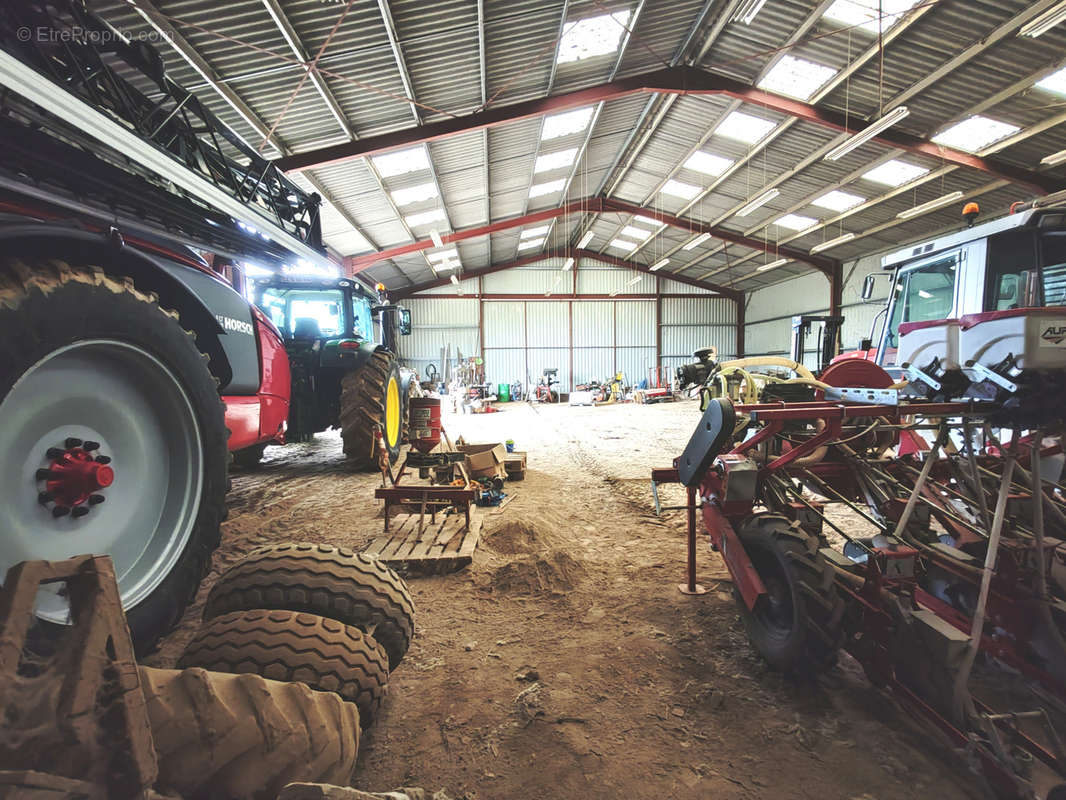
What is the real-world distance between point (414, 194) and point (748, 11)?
26.0 ft

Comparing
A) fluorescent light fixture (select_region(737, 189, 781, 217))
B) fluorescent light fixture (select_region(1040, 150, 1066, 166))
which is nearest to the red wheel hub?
fluorescent light fixture (select_region(737, 189, 781, 217))

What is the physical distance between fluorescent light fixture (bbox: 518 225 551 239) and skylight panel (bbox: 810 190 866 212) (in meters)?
9.66

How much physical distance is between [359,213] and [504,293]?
1158 cm

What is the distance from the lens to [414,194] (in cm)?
1220

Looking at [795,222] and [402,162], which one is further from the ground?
[795,222]

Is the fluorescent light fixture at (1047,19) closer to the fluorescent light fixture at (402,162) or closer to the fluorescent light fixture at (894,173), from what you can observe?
the fluorescent light fixture at (894,173)

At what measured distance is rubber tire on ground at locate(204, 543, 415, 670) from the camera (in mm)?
1849

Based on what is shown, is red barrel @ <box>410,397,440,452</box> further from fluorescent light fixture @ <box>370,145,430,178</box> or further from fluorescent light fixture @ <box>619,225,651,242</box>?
fluorescent light fixture @ <box>619,225,651,242</box>

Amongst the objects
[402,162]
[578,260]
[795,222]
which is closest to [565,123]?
[402,162]

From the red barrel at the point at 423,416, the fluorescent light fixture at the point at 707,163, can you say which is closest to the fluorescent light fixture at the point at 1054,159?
the fluorescent light fixture at the point at 707,163

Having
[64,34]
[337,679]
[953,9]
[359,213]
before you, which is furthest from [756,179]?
[337,679]

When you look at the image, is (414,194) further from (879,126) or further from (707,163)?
(879,126)

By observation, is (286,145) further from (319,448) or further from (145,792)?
(145,792)

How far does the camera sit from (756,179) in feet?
43.8
